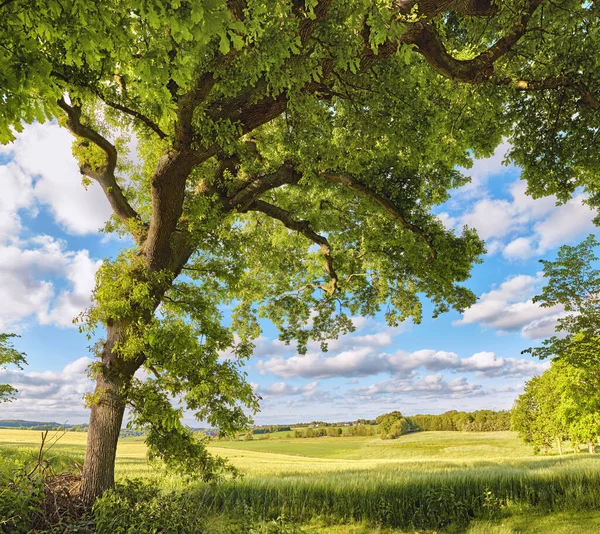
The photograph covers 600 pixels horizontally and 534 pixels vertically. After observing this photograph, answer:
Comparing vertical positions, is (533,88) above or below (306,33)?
above

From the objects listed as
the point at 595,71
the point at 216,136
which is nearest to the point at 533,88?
the point at 595,71

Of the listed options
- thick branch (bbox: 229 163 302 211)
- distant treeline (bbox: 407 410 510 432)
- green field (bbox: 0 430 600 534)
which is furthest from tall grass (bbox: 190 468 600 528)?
distant treeline (bbox: 407 410 510 432)

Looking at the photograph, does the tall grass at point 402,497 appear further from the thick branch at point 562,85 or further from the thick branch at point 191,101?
the thick branch at point 562,85

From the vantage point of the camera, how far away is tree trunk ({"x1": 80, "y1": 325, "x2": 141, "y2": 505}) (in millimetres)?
8156

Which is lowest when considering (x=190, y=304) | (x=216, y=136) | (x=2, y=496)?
Result: (x=2, y=496)

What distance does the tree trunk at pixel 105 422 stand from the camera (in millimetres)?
8156

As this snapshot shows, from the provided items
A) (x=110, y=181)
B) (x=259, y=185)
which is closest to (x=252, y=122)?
(x=259, y=185)

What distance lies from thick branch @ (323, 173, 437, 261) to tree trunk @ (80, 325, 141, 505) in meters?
7.60

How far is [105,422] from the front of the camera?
843cm

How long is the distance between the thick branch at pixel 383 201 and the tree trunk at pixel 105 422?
7.60 m

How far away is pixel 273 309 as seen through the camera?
1773 cm

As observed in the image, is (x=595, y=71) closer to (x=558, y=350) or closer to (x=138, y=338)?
(x=558, y=350)

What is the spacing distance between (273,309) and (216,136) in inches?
415

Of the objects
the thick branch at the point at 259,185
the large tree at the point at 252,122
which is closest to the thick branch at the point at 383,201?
the large tree at the point at 252,122
